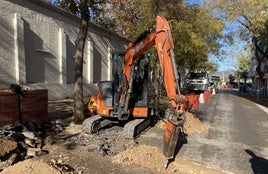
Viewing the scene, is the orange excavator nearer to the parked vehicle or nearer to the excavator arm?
the excavator arm

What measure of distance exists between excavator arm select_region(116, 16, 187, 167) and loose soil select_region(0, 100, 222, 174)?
0.43 m

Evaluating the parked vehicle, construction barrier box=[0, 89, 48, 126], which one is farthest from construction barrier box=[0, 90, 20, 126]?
the parked vehicle

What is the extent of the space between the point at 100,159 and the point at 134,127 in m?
2.07

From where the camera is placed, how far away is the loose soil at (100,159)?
5699 mm

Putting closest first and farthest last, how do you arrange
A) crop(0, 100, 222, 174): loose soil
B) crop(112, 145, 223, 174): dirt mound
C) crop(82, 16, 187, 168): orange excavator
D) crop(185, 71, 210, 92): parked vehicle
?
1. crop(0, 100, 222, 174): loose soil
2. crop(112, 145, 223, 174): dirt mound
3. crop(82, 16, 187, 168): orange excavator
4. crop(185, 71, 210, 92): parked vehicle

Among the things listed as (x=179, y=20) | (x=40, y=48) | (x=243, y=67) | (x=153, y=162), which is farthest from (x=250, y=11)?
(x=243, y=67)

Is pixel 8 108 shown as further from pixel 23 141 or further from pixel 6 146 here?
pixel 6 146

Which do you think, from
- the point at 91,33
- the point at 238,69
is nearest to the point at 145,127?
the point at 91,33

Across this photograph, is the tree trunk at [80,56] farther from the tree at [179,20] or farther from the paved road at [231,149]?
the tree at [179,20]

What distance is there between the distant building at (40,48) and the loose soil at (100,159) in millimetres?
7160

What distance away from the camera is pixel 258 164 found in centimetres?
728

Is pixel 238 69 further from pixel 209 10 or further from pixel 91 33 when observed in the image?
pixel 91 33

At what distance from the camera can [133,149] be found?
7.11 meters

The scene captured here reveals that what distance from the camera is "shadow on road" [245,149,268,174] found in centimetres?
682
